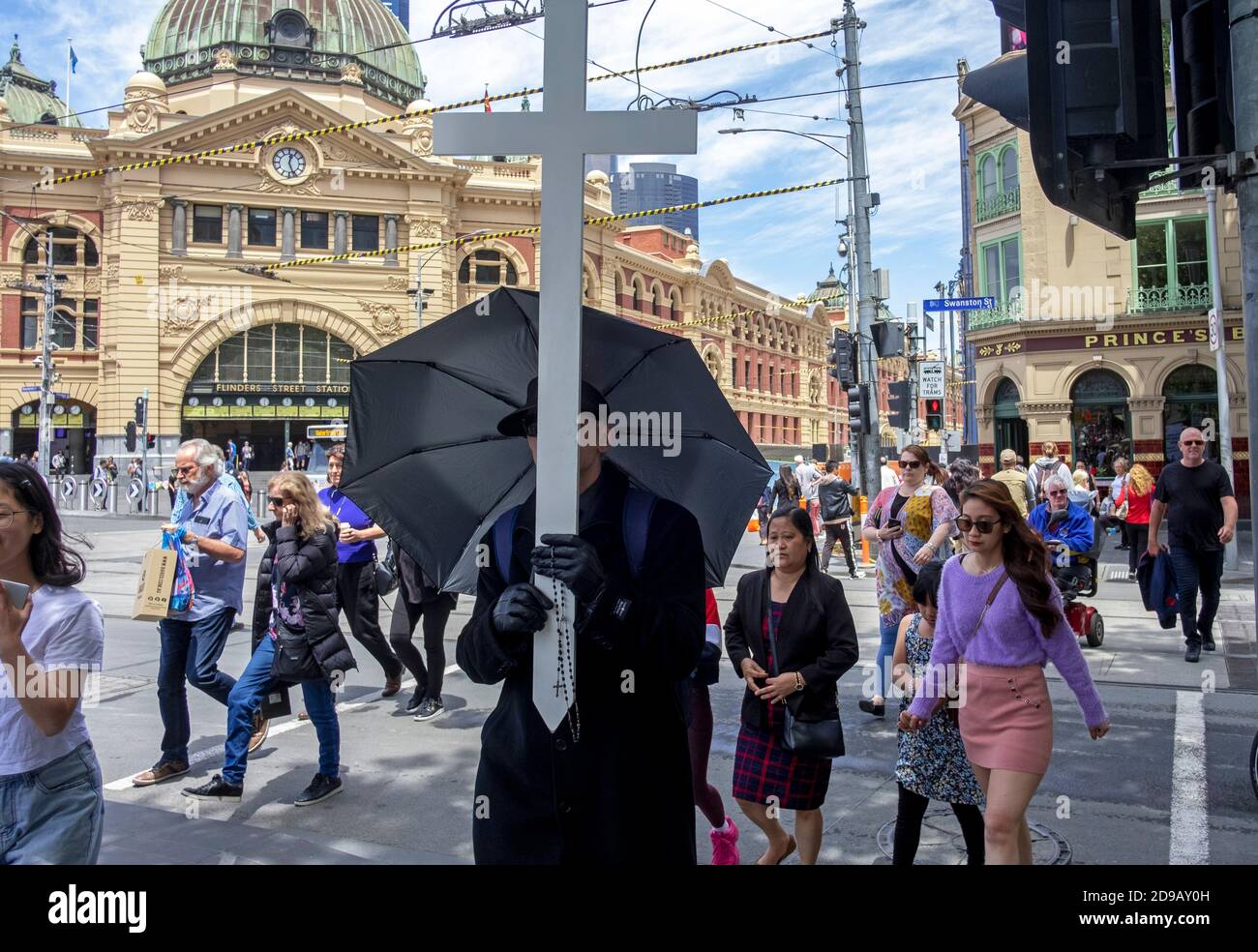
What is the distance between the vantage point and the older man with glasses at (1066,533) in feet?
29.5

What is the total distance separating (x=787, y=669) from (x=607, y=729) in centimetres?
193

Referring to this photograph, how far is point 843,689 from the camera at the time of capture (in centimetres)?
811

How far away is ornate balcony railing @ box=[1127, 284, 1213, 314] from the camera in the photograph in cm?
2752

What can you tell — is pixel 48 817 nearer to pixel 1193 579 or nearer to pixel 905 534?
pixel 905 534

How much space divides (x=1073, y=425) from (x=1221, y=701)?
23753mm

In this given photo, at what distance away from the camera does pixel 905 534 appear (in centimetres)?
706

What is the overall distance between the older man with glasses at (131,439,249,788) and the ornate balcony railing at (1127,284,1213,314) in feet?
93.2

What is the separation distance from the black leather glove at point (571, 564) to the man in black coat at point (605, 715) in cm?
12

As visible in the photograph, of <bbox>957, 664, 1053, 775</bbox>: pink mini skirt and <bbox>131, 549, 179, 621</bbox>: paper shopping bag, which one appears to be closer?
<bbox>957, 664, 1053, 775</bbox>: pink mini skirt

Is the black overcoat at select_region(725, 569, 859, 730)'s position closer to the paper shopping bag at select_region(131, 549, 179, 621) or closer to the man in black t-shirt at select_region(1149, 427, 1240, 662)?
the paper shopping bag at select_region(131, 549, 179, 621)

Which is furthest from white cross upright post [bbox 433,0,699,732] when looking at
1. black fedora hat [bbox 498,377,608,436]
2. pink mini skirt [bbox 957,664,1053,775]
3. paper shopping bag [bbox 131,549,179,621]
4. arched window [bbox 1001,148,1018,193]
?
arched window [bbox 1001,148,1018,193]

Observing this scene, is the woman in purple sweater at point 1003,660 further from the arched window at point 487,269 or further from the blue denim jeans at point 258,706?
the arched window at point 487,269

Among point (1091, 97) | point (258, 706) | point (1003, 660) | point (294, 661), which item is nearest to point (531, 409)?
point (1003, 660)

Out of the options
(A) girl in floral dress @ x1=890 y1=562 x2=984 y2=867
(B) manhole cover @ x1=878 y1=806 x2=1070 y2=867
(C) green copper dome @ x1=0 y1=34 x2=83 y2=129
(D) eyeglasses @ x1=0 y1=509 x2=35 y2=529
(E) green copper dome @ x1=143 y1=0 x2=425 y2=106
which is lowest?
(B) manhole cover @ x1=878 y1=806 x2=1070 y2=867
